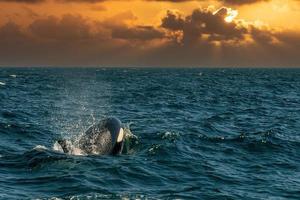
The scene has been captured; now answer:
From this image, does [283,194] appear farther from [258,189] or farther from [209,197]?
[209,197]

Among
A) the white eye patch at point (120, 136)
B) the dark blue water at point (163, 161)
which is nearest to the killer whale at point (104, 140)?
the white eye patch at point (120, 136)

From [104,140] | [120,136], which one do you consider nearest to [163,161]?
[120,136]

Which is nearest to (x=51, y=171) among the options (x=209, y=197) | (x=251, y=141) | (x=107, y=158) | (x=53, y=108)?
(x=107, y=158)

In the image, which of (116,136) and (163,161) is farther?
(163,161)

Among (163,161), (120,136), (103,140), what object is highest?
(120,136)

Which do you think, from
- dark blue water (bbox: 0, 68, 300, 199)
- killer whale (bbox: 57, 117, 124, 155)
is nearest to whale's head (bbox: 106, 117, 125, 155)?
killer whale (bbox: 57, 117, 124, 155)

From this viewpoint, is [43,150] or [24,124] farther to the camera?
[24,124]

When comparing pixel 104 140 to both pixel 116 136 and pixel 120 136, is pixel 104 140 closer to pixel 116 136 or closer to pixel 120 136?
pixel 116 136

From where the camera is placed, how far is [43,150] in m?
26.5

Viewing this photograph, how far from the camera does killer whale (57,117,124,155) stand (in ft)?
85.4

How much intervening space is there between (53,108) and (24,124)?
15.6 m

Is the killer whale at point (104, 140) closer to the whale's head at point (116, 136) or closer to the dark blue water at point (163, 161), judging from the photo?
the whale's head at point (116, 136)

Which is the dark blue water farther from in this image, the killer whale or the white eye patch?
the white eye patch

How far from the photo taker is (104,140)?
26250 mm
